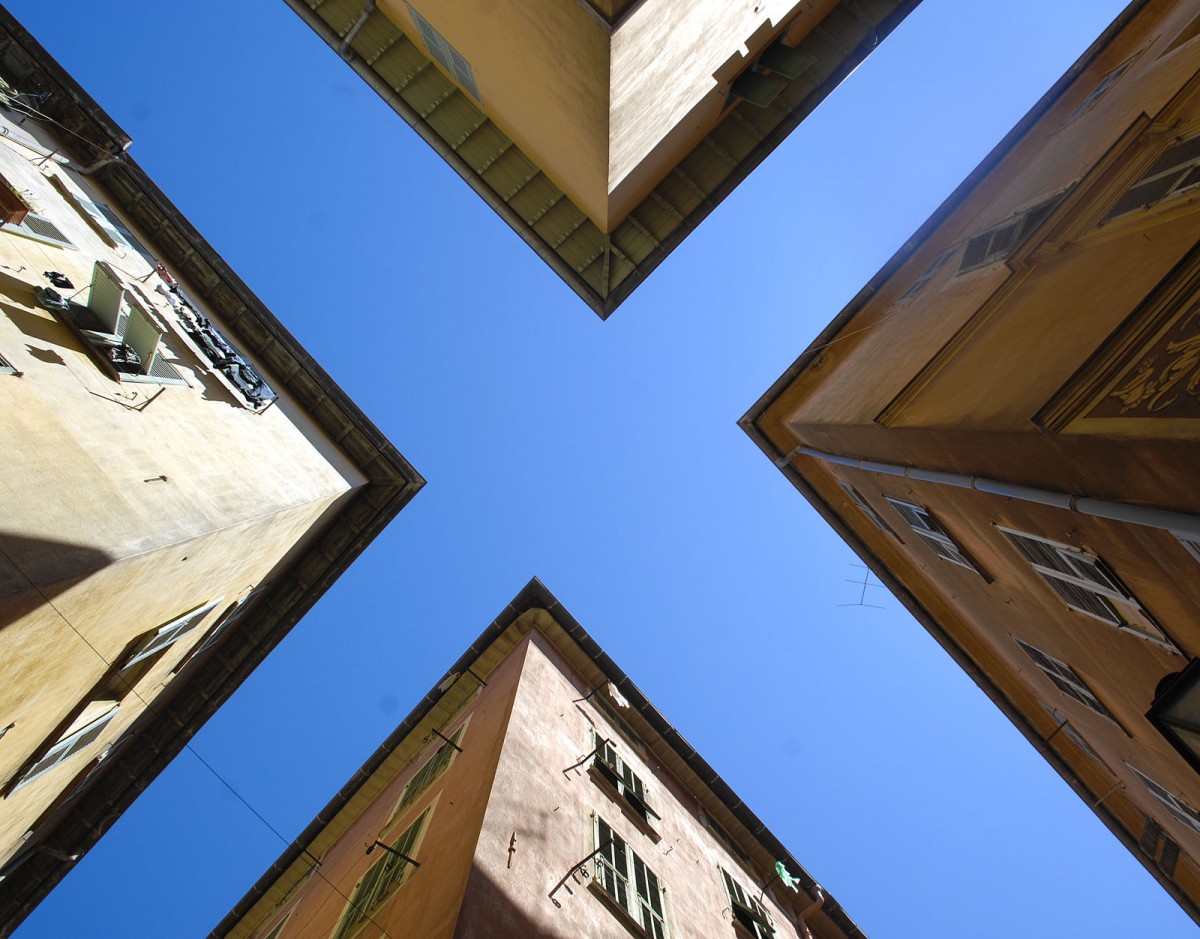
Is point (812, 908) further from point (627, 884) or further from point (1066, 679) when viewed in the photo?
point (1066, 679)

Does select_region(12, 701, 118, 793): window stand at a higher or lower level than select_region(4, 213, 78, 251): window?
lower

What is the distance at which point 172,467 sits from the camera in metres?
8.22

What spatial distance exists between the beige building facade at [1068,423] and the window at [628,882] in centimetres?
665

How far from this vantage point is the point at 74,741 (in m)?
9.60

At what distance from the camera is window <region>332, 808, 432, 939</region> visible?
385 inches

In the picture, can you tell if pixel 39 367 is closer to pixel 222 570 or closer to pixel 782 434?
pixel 222 570

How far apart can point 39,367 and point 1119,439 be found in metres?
9.21

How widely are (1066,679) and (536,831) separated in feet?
26.0

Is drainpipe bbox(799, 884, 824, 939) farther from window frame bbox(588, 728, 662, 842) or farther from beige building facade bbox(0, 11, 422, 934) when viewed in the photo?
beige building facade bbox(0, 11, 422, 934)

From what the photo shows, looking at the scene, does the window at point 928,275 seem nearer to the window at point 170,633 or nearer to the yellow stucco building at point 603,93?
the yellow stucco building at point 603,93

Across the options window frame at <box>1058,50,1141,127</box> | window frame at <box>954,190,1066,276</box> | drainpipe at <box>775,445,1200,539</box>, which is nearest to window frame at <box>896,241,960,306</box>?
window frame at <box>954,190,1066,276</box>

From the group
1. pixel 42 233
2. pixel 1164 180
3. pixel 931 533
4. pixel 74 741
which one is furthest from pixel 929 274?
pixel 74 741

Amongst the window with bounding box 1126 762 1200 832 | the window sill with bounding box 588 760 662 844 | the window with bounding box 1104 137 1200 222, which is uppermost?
the window with bounding box 1104 137 1200 222

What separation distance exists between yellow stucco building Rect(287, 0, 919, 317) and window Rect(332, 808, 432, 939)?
9822mm
